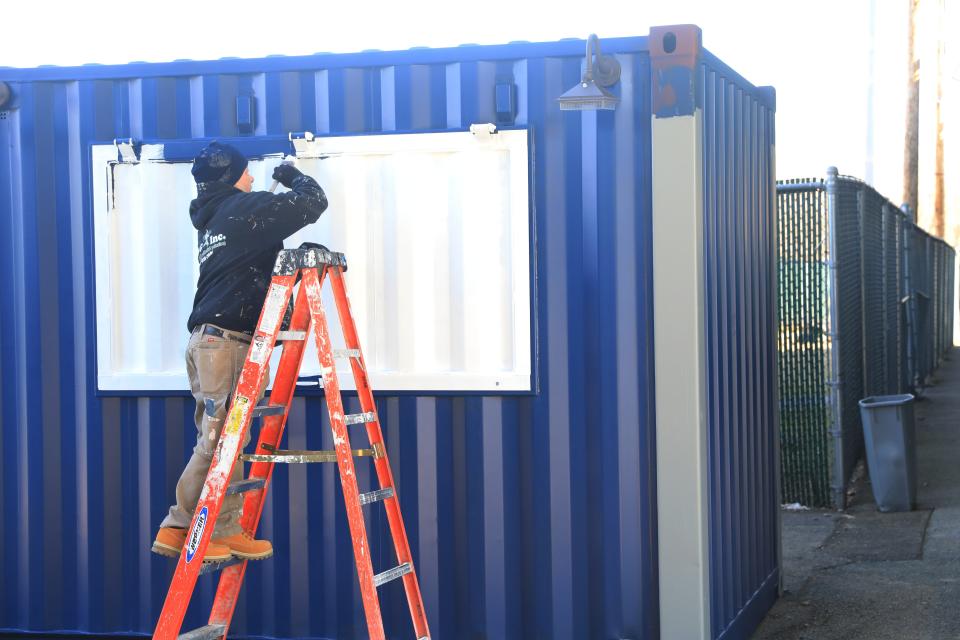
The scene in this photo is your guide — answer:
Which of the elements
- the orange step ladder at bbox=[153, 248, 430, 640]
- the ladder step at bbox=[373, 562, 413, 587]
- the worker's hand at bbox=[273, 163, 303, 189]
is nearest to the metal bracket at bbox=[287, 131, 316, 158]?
the worker's hand at bbox=[273, 163, 303, 189]

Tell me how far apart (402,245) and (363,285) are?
26 centimetres

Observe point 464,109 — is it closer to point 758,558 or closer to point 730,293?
point 730,293

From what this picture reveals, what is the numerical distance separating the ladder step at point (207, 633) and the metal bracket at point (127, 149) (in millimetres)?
2224

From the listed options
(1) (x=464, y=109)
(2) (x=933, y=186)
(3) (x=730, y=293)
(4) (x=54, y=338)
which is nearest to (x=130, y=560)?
(4) (x=54, y=338)

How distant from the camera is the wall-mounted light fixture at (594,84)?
16.8 ft

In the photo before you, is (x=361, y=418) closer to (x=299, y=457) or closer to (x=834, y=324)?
(x=299, y=457)

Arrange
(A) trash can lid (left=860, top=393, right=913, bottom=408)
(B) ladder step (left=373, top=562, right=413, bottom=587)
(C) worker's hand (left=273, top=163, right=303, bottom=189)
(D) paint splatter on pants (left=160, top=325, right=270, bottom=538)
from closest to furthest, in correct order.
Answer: (B) ladder step (left=373, top=562, right=413, bottom=587) → (D) paint splatter on pants (left=160, top=325, right=270, bottom=538) → (C) worker's hand (left=273, top=163, right=303, bottom=189) → (A) trash can lid (left=860, top=393, right=913, bottom=408)

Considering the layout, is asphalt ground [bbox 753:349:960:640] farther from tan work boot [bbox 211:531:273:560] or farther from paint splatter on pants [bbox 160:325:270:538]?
paint splatter on pants [bbox 160:325:270:538]

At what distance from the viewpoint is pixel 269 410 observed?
487 cm

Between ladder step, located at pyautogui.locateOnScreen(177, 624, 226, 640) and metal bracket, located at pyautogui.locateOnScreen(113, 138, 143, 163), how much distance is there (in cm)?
222

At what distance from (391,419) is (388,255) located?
75 cm

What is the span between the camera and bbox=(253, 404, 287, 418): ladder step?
4.79m

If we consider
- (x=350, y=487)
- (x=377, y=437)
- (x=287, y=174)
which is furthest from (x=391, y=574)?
(x=287, y=174)

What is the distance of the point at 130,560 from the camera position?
19.2 feet
